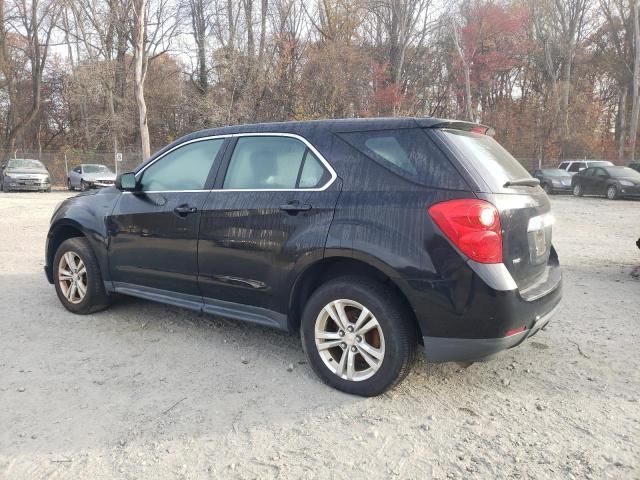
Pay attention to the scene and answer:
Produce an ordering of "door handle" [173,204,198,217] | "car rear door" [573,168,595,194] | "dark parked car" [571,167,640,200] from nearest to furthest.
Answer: "door handle" [173,204,198,217] → "dark parked car" [571,167,640,200] → "car rear door" [573,168,595,194]

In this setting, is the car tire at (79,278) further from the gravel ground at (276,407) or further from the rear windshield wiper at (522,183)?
the rear windshield wiper at (522,183)

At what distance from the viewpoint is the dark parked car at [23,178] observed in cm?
2367

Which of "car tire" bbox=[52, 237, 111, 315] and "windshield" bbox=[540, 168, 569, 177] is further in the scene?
"windshield" bbox=[540, 168, 569, 177]

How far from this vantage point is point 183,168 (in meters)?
4.27

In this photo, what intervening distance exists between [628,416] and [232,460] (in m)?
2.26

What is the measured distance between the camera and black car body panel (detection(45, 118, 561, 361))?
9.59 feet

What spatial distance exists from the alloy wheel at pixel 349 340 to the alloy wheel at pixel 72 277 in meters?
2.61

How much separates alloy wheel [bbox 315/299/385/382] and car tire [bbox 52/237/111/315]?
2.45m

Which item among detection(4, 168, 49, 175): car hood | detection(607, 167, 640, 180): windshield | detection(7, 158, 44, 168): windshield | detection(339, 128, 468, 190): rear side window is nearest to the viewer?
detection(339, 128, 468, 190): rear side window

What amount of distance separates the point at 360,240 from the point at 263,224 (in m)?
0.77

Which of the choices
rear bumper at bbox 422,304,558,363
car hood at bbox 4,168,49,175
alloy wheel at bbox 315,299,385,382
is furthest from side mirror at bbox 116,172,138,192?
car hood at bbox 4,168,49,175

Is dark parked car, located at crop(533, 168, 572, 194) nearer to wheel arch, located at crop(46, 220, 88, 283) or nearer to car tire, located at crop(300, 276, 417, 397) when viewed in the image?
wheel arch, located at crop(46, 220, 88, 283)

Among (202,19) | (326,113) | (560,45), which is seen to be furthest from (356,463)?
(560,45)

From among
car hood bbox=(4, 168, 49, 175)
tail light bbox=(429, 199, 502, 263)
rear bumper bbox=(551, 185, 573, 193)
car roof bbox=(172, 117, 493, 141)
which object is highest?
car roof bbox=(172, 117, 493, 141)
